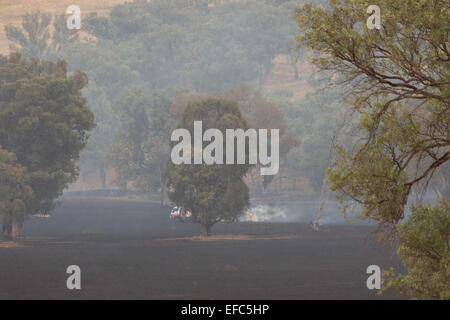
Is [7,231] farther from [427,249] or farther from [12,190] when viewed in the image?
[427,249]

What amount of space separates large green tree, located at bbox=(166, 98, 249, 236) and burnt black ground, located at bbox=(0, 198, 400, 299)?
307cm

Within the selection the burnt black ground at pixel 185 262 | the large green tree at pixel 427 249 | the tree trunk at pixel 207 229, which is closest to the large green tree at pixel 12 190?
the burnt black ground at pixel 185 262

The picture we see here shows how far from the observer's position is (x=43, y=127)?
69625mm

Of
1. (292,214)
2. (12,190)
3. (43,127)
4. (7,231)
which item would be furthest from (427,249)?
(292,214)

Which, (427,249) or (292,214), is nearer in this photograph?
(427,249)

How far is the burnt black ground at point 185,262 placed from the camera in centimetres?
4319

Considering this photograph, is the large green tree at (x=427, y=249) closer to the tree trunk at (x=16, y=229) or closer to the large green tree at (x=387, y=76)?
the large green tree at (x=387, y=76)

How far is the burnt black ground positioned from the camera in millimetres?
43188

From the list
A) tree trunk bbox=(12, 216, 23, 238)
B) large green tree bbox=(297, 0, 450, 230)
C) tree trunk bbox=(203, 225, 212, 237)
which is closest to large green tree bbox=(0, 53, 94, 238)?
tree trunk bbox=(12, 216, 23, 238)

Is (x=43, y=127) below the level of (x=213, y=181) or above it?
above

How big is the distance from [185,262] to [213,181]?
62.2 feet

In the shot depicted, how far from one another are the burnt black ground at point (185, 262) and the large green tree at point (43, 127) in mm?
5623

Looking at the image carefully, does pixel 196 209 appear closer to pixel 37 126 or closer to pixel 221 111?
pixel 221 111

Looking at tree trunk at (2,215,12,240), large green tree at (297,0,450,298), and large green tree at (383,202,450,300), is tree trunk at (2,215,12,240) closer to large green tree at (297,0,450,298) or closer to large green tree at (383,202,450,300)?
large green tree at (297,0,450,298)
